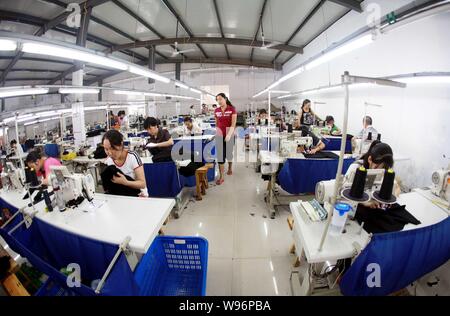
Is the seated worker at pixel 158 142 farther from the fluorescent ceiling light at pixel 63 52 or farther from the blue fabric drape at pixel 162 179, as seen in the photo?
the fluorescent ceiling light at pixel 63 52

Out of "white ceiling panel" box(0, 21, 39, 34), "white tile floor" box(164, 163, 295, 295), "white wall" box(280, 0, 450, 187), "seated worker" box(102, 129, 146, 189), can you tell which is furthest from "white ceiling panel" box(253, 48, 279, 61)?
"seated worker" box(102, 129, 146, 189)

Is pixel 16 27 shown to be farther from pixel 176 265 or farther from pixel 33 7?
pixel 176 265

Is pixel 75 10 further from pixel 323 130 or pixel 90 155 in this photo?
pixel 323 130

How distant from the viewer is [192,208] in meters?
3.41

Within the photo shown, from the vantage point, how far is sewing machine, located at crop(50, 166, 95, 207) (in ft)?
5.61

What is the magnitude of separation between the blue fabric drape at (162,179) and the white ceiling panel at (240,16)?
4.73m

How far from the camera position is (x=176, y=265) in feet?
5.77

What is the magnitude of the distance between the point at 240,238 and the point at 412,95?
12.8ft

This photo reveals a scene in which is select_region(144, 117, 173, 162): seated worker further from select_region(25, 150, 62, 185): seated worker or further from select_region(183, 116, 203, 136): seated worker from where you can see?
select_region(183, 116, 203, 136): seated worker

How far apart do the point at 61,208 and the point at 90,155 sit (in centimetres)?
348

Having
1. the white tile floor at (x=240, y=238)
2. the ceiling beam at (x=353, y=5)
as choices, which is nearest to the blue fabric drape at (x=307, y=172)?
the white tile floor at (x=240, y=238)

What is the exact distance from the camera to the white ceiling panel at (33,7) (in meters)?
4.43

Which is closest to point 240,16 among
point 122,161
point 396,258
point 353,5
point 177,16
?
point 177,16

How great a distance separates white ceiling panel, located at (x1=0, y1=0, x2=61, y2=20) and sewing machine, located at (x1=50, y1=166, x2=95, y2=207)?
5152 mm
